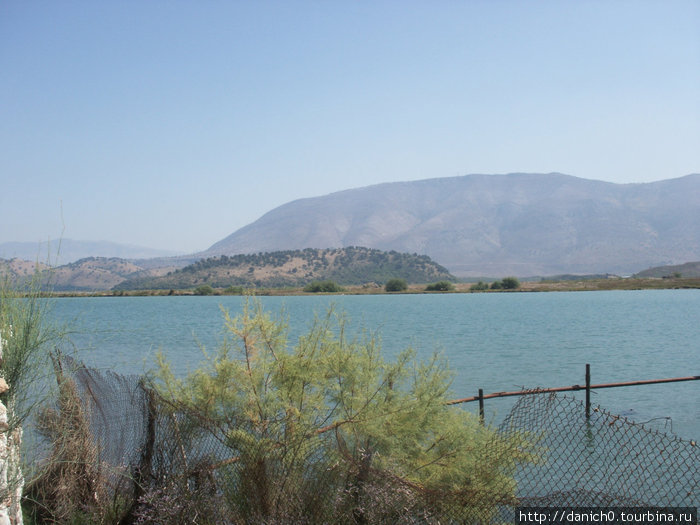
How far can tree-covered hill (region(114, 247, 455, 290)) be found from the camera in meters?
153

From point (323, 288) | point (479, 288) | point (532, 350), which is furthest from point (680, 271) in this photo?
point (532, 350)

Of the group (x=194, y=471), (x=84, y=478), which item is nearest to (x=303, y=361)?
(x=194, y=471)

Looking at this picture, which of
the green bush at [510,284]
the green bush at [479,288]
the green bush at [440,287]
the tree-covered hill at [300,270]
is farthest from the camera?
the tree-covered hill at [300,270]

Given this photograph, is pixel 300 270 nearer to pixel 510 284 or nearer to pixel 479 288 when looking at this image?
pixel 479 288

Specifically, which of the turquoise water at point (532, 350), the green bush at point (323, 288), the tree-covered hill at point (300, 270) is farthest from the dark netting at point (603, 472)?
the tree-covered hill at point (300, 270)

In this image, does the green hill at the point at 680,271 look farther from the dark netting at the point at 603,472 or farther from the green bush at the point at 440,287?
the dark netting at the point at 603,472

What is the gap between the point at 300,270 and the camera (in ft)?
546

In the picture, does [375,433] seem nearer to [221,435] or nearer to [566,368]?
[221,435]

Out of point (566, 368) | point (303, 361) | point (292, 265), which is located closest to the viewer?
point (303, 361)

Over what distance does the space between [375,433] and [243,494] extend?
4.82ft

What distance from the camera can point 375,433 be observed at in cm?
638

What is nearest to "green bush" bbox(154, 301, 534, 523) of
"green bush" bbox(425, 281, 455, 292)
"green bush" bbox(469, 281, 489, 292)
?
"green bush" bbox(425, 281, 455, 292)

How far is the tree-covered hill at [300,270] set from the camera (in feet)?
501

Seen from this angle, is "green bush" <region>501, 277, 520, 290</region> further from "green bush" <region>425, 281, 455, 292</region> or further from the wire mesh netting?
the wire mesh netting
